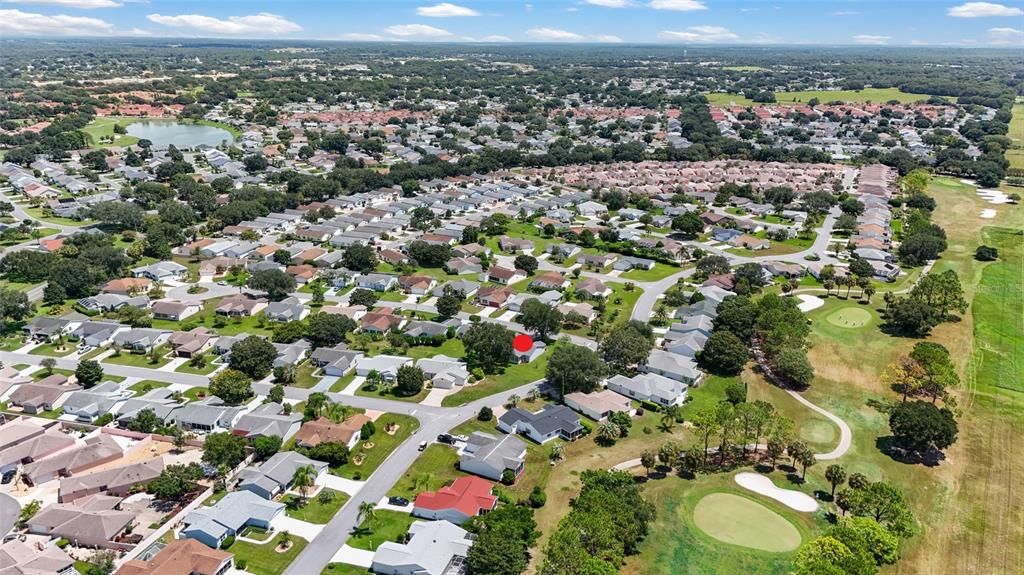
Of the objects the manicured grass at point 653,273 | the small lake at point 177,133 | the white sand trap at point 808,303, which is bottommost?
the white sand trap at point 808,303

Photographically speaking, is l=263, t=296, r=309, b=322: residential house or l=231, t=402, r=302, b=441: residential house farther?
l=263, t=296, r=309, b=322: residential house

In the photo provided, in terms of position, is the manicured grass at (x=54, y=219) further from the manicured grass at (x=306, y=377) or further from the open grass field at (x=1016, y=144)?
the open grass field at (x=1016, y=144)

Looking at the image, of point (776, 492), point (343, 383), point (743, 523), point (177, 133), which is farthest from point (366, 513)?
point (177, 133)

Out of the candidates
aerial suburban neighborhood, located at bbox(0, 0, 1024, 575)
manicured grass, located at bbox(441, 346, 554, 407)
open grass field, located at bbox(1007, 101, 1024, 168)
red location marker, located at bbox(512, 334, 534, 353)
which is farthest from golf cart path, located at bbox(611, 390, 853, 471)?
open grass field, located at bbox(1007, 101, 1024, 168)

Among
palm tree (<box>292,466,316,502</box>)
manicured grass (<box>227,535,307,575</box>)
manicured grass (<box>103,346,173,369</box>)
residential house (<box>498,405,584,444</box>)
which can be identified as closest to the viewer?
manicured grass (<box>227,535,307,575</box>)

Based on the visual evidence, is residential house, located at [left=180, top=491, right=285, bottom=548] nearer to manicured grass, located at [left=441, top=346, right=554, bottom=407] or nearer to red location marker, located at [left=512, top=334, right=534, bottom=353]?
manicured grass, located at [left=441, top=346, right=554, bottom=407]

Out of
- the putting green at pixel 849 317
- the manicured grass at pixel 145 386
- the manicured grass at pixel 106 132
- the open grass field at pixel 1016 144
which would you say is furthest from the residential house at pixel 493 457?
the manicured grass at pixel 106 132

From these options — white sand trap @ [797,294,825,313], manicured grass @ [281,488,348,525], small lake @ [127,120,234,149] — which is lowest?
manicured grass @ [281,488,348,525]
